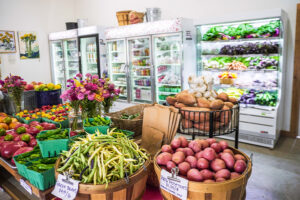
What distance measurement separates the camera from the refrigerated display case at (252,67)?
3889 millimetres

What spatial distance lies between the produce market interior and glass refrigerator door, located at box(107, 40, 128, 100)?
4cm

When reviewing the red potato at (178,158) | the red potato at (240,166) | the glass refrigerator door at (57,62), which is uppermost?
the glass refrigerator door at (57,62)

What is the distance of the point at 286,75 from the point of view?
14.4 ft

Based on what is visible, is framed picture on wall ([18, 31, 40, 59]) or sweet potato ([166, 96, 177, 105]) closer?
sweet potato ([166, 96, 177, 105])

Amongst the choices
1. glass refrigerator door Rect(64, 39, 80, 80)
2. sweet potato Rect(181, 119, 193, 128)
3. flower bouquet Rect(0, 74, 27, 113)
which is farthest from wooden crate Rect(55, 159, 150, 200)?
glass refrigerator door Rect(64, 39, 80, 80)

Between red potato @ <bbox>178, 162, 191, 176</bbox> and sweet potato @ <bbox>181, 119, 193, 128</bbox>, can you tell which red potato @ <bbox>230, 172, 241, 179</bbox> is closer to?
red potato @ <bbox>178, 162, 191, 176</bbox>

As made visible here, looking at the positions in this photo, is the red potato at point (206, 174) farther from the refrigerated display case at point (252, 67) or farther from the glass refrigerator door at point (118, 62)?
the glass refrigerator door at point (118, 62)

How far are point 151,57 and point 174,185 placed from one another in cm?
425

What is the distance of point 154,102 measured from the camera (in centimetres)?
237

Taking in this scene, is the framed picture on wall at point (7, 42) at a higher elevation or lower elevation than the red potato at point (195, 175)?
higher

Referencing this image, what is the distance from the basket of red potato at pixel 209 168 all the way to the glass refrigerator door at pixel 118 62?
185 inches

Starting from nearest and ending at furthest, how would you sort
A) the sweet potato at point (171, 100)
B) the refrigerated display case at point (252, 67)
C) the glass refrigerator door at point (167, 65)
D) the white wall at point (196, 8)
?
the sweet potato at point (171, 100), the refrigerated display case at point (252, 67), the white wall at point (196, 8), the glass refrigerator door at point (167, 65)

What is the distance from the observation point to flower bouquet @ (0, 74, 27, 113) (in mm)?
3217

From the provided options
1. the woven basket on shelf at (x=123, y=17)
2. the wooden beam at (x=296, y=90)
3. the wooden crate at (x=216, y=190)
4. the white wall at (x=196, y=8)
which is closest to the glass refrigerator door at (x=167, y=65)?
the white wall at (x=196, y=8)
